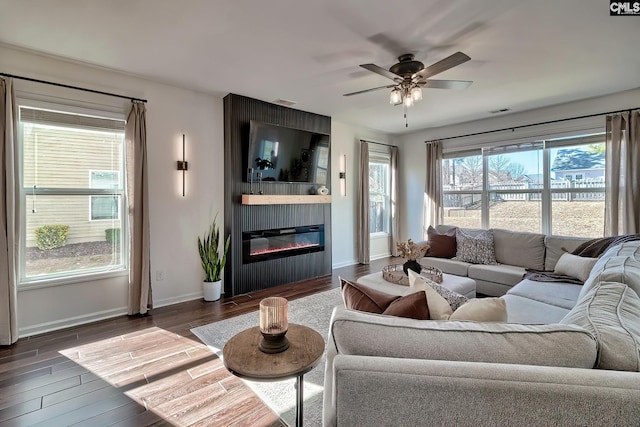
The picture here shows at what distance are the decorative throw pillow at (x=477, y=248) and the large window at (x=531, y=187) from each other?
4.44ft

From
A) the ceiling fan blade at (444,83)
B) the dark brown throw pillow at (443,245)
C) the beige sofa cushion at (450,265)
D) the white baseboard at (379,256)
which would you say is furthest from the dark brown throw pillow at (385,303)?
the white baseboard at (379,256)

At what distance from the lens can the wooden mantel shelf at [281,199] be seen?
4.06m

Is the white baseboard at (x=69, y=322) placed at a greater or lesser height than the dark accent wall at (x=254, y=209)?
lesser

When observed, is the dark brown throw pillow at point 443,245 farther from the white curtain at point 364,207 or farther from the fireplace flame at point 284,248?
the fireplace flame at point 284,248

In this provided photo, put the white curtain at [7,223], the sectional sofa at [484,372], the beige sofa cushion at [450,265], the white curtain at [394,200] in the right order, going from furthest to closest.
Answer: the white curtain at [394,200]
the beige sofa cushion at [450,265]
the white curtain at [7,223]
the sectional sofa at [484,372]

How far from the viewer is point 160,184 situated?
3.59 m

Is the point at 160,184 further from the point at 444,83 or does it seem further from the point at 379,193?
the point at 379,193

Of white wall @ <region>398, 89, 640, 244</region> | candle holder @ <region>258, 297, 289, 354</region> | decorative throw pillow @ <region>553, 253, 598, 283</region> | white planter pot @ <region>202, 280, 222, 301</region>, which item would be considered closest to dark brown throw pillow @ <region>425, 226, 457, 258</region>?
decorative throw pillow @ <region>553, 253, 598, 283</region>

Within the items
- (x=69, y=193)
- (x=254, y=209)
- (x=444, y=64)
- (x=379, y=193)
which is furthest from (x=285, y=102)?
(x=379, y=193)

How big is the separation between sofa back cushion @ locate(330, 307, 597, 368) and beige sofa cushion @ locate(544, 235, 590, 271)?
3.28m

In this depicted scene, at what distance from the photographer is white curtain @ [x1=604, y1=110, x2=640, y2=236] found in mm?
3729

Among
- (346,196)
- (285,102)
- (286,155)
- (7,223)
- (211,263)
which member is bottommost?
(211,263)

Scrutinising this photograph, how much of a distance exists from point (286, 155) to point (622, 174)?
4621mm

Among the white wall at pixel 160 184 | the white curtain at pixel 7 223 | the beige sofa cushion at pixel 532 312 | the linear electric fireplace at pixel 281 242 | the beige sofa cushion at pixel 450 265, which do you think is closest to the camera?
the beige sofa cushion at pixel 532 312
